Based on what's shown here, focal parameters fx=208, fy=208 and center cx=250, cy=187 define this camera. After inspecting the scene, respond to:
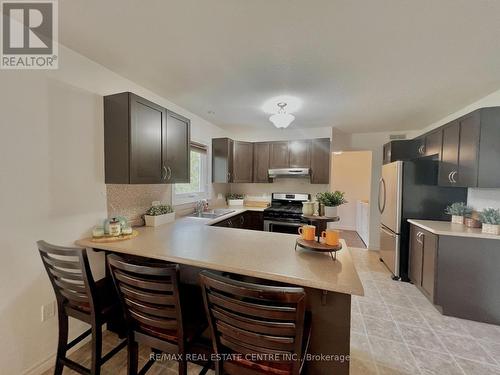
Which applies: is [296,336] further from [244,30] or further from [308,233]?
[244,30]

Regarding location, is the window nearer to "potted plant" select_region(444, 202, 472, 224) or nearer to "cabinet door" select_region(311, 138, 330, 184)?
"cabinet door" select_region(311, 138, 330, 184)

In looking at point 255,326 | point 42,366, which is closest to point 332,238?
point 255,326

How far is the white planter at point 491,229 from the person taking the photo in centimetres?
218

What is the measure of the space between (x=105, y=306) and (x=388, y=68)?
9.84 feet

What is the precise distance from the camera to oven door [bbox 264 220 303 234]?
3.53 metres

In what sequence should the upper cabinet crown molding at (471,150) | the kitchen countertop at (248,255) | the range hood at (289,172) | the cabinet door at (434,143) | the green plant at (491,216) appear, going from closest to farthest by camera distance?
1. the kitchen countertop at (248,255)
2. the upper cabinet crown molding at (471,150)
3. the green plant at (491,216)
4. the cabinet door at (434,143)
5. the range hood at (289,172)

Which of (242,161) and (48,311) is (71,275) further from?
(242,161)

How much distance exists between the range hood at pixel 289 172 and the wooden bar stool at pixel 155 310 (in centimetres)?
298

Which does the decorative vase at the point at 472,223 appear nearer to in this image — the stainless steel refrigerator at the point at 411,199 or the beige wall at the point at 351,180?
the stainless steel refrigerator at the point at 411,199

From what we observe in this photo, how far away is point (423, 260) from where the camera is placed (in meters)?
2.65

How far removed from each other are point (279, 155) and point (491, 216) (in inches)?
115

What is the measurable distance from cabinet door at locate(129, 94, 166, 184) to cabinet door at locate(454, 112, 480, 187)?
3331 mm

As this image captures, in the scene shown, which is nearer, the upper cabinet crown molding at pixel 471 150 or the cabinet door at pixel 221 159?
the upper cabinet crown molding at pixel 471 150

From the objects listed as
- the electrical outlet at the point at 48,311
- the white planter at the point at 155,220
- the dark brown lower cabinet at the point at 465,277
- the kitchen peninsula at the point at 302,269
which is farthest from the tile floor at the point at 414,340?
the electrical outlet at the point at 48,311
